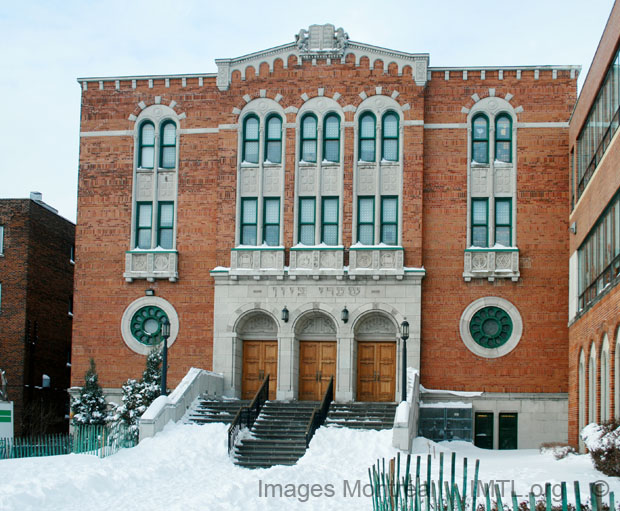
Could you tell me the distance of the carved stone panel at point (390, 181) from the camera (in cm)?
3369

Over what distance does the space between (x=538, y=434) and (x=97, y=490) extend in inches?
649

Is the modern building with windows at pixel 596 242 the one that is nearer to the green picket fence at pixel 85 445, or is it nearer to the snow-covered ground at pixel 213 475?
the snow-covered ground at pixel 213 475

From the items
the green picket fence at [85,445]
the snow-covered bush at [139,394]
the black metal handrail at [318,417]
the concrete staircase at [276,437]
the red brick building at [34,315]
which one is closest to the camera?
the green picket fence at [85,445]

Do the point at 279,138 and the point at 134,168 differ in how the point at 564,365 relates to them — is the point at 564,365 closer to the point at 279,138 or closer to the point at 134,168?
the point at 279,138

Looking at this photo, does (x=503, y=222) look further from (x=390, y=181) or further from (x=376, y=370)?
(x=376, y=370)

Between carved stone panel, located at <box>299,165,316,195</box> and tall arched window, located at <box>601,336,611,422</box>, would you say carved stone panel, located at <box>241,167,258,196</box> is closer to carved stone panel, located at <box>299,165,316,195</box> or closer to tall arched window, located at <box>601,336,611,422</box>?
carved stone panel, located at <box>299,165,316,195</box>

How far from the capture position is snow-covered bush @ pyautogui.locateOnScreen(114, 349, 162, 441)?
101 ft

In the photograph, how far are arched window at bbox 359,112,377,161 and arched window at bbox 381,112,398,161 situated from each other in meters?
0.36

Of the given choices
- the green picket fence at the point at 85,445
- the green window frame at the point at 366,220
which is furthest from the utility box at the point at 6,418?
the green window frame at the point at 366,220

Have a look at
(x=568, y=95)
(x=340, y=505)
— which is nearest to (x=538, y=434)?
(x=568, y=95)

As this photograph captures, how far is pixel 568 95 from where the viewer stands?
111 ft

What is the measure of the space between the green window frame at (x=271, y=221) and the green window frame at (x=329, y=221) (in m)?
1.60

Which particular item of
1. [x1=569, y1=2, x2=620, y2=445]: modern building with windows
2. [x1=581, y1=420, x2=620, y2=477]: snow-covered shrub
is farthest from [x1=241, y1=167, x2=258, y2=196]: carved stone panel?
[x1=581, y1=420, x2=620, y2=477]: snow-covered shrub

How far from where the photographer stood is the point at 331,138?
113 ft
